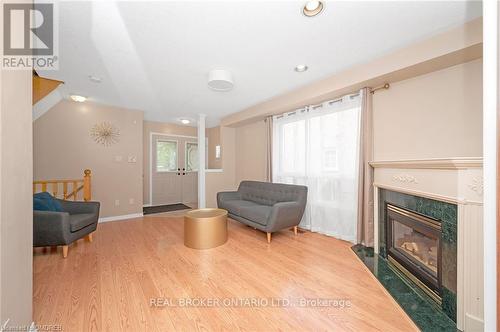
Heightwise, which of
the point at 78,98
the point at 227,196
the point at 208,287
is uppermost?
the point at 78,98

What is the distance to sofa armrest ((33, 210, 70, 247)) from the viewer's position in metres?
2.38

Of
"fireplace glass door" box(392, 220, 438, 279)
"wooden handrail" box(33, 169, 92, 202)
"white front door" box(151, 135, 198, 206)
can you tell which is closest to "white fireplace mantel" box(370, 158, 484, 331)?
"fireplace glass door" box(392, 220, 438, 279)

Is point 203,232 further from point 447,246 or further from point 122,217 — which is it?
point 122,217

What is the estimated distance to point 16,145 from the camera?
111 centimetres

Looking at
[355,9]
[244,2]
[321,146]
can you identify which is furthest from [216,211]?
[355,9]

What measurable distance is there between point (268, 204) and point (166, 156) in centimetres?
385

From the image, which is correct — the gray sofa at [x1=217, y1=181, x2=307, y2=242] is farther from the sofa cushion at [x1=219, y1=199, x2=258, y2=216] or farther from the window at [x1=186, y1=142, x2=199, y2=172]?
the window at [x1=186, y1=142, x2=199, y2=172]

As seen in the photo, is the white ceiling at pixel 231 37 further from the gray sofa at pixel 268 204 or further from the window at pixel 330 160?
the gray sofa at pixel 268 204

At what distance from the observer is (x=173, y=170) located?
620 cm

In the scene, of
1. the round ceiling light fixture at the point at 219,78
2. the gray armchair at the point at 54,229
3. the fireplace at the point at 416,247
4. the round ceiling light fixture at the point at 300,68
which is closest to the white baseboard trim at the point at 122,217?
the gray armchair at the point at 54,229

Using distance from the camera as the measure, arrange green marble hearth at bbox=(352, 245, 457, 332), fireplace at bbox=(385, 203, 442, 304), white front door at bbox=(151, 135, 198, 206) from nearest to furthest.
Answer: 1. green marble hearth at bbox=(352, 245, 457, 332)
2. fireplace at bbox=(385, 203, 442, 304)
3. white front door at bbox=(151, 135, 198, 206)

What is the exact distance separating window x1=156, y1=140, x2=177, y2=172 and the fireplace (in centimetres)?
560

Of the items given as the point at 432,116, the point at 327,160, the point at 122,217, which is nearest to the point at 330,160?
the point at 327,160

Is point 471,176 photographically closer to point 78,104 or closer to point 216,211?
point 216,211
